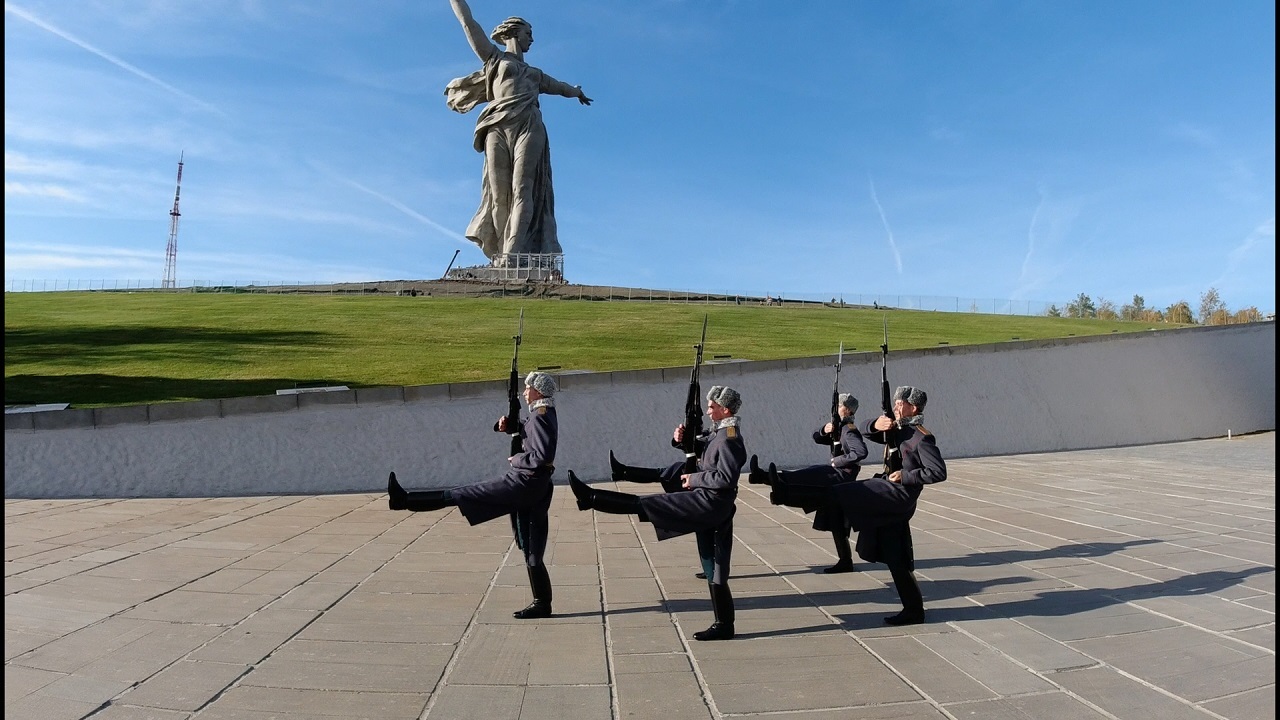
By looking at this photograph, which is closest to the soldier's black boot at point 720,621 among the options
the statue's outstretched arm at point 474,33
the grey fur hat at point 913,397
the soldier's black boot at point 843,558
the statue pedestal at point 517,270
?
the grey fur hat at point 913,397

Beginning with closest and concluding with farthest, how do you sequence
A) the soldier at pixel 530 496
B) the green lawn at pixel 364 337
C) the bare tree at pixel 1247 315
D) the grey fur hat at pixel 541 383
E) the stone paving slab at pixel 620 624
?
the stone paving slab at pixel 620 624 < the soldier at pixel 530 496 < the grey fur hat at pixel 541 383 < the green lawn at pixel 364 337 < the bare tree at pixel 1247 315

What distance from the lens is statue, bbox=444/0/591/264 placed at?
39.8 meters

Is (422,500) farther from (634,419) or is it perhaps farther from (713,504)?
(634,419)

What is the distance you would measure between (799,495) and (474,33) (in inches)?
1560

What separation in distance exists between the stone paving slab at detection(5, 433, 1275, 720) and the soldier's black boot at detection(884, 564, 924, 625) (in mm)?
124

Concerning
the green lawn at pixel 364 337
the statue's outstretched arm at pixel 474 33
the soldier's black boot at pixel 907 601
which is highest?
the statue's outstretched arm at pixel 474 33

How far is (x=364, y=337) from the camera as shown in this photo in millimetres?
20875

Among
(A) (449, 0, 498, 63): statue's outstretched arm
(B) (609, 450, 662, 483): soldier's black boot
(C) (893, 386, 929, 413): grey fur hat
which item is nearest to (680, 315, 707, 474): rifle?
(B) (609, 450, 662, 483): soldier's black boot

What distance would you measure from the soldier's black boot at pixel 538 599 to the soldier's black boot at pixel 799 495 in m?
1.80

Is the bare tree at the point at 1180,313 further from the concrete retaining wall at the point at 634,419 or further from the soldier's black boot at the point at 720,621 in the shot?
the soldier's black boot at the point at 720,621

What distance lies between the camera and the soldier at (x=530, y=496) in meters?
5.72

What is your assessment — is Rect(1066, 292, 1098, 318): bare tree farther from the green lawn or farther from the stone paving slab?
the stone paving slab

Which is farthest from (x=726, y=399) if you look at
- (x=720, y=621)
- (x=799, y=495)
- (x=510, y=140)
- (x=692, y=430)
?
(x=510, y=140)

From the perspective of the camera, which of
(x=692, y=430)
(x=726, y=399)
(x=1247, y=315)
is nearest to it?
(x=726, y=399)
